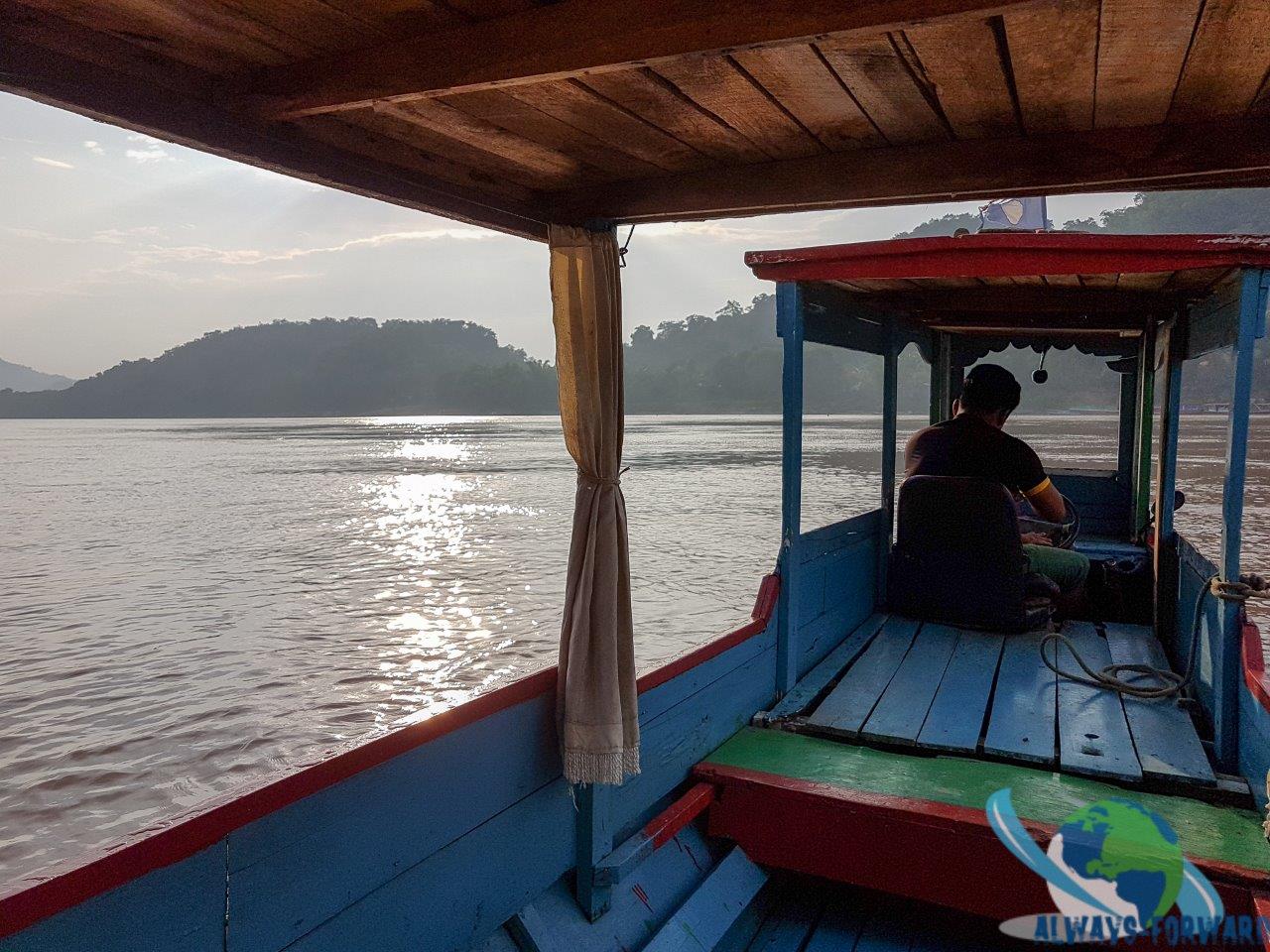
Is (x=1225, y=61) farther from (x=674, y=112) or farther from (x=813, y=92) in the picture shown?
(x=674, y=112)

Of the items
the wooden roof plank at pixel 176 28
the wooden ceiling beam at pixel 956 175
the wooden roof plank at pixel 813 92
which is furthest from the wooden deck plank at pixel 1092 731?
the wooden roof plank at pixel 176 28

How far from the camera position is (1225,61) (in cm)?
234

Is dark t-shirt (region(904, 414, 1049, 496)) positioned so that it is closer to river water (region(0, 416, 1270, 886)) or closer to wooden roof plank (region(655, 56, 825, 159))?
wooden roof plank (region(655, 56, 825, 159))

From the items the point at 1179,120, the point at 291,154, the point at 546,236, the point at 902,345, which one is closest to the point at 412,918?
the point at 291,154

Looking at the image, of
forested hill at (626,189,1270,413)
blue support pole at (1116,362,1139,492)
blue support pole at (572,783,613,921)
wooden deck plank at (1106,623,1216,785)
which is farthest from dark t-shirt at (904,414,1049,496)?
forested hill at (626,189,1270,413)

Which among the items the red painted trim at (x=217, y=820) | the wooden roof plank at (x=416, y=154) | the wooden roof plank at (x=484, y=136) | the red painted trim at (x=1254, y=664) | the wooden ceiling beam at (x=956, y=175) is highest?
the wooden roof plank at (x=484, y=136)

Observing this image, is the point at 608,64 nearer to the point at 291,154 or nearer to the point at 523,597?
the point at 291,154

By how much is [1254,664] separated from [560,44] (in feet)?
11.8

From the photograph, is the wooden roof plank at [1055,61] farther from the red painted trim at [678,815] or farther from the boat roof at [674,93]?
the red painted trim at [678,815]

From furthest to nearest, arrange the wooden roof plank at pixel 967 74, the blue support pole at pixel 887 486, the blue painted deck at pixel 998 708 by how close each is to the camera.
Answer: the blue support pole at pixel 887 486
the blue painted deck at pixel 998 708
the wooden roof plank at pixel 967 74

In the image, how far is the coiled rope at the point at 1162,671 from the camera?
3.79 metres

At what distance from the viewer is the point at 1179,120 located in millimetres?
2746

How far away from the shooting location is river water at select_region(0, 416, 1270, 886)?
7980 mm

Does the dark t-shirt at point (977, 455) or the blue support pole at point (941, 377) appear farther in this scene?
the blue support pole at point (941, 377)
